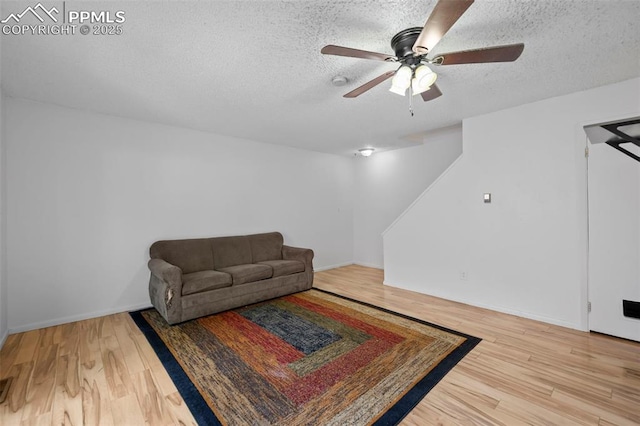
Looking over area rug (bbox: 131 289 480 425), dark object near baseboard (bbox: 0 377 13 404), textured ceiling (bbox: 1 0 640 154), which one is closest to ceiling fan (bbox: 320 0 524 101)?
textured ceiling (bbox: 1 0 640 154)

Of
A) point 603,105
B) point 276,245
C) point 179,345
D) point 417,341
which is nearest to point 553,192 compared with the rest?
point 603,105

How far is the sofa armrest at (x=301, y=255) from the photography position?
436 centimetres

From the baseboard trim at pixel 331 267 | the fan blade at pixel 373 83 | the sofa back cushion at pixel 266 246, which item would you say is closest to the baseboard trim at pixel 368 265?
the baseboard trim at pixel 331 267

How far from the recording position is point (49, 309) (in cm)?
307

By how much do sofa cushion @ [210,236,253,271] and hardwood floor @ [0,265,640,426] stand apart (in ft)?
4.45

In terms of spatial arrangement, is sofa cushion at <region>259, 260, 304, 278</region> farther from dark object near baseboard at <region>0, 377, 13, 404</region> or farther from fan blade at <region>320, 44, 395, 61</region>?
fan blade at <region>320, 44, 395, 61</region>

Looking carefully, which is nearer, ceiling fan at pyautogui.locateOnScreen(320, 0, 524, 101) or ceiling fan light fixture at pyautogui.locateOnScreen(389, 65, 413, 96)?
ceiling fan at pyautogui.locateOnScreen(320, 0, 524, 101)

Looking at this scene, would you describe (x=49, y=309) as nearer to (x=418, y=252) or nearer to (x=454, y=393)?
(x=454, y=393)

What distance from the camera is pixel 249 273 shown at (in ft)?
12.0

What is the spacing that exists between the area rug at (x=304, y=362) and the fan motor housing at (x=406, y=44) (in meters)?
2.40

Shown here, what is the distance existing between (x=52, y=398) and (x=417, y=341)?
2.96 m

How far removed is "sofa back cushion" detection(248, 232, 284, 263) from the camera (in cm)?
446

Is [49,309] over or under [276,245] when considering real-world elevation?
under

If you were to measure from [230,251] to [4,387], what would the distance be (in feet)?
8.17
